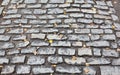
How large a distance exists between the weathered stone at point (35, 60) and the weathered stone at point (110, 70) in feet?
3.56

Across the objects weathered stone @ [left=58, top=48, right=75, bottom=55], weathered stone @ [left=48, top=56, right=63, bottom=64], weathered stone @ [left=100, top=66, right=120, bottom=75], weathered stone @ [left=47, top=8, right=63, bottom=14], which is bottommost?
weathered stone @ [left=100, top=66, right=120, bottom=75]

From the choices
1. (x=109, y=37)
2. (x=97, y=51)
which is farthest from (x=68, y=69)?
(x=109, y=37)

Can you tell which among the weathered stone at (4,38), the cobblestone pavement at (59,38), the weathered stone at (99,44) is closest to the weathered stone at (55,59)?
the cobblestone pavement at (59,38)

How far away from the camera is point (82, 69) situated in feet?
15.1

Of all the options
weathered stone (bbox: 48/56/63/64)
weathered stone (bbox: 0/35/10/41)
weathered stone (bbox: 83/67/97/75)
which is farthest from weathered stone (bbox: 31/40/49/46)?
weathered stone (bbox: 83/67/97/75)

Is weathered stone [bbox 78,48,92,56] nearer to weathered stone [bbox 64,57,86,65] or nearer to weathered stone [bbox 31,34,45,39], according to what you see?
weathered stone [bbox 64,57,86,65]

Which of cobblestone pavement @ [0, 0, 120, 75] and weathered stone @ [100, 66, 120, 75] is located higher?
cobblestone pavement @ [0, 0, 120, 75]

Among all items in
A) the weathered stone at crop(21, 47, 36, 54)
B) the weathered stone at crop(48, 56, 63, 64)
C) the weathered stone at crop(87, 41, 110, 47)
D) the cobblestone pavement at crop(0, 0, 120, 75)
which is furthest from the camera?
the weathered stone at crop(87, 41, 110, 47)

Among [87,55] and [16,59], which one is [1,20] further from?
[87,55]

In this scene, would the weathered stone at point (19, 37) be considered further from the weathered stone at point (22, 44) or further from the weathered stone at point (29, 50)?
the weathered stone at point (29, 50)

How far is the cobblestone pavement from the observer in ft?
15.4

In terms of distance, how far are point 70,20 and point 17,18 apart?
1.26m

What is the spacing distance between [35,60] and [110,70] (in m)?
1.36

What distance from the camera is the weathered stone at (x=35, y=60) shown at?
4.78 m
